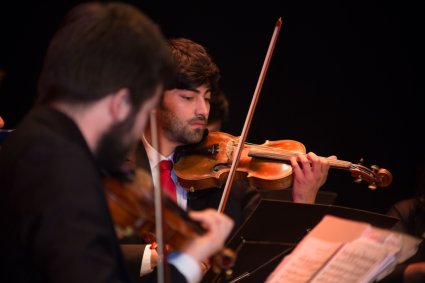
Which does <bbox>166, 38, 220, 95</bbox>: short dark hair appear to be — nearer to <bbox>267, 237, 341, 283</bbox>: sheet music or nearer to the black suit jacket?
<bbox>267, 237, 341, 283</bbox>: sheet music

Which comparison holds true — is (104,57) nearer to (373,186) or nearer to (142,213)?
(142,213)

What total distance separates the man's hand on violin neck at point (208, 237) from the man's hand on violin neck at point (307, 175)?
1.05 meters

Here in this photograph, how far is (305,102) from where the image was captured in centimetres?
350

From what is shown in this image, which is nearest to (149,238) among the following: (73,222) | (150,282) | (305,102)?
(150,282)

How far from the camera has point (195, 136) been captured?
2.46 meters

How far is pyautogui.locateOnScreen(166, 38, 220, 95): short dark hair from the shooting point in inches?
98.7

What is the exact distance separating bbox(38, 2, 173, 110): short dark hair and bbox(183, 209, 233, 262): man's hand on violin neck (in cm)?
31

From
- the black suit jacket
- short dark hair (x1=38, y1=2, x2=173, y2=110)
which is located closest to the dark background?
short dark hair (x1=38, y1=2, x2=173, y2=110)

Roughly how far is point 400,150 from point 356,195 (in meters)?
0.37

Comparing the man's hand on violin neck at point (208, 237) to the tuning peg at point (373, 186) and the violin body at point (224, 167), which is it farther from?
the tuning peg at point (373, 186)

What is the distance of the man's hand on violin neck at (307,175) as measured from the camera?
2379 mm

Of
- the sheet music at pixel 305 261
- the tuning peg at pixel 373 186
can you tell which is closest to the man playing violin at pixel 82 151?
the sheet music at pixel 305 261

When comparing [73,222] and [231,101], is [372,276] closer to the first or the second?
[73,222]

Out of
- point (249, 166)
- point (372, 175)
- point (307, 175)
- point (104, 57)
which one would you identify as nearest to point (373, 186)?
point (372, 175)
